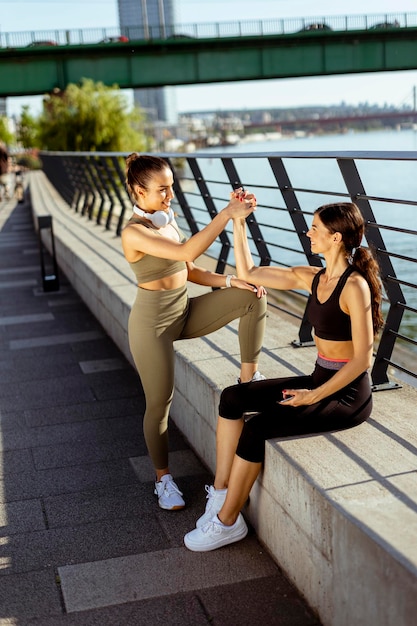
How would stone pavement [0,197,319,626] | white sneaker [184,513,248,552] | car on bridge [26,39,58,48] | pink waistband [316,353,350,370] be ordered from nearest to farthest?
1. stone pavement [0,197,319,626]
2. pink waistband [316,353,350,370]
3. white sneaker [184,513,248,552]
4. car on bridge [26,39,58,48]

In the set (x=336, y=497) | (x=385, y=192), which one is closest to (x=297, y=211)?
(x=336, y=497)

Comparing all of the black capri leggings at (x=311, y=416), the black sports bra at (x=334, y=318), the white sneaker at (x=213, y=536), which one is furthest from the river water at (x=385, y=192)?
the white sneaker at (x=213, y=536)

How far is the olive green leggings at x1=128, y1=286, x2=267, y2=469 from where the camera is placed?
437 cm

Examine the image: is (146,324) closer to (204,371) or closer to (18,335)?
(204,371)

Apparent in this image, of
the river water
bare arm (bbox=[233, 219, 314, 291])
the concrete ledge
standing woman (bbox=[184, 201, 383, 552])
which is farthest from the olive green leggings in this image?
the river water

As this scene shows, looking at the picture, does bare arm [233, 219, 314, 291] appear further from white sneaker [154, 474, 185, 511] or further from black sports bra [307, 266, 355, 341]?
white sneaker [154, 474, 185, 511]

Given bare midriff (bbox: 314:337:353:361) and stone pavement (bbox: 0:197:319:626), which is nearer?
stone pavement (bbox: 0:197:319:626)

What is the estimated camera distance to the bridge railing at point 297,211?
14.1 ft

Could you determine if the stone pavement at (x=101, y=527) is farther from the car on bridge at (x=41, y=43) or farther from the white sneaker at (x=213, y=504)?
the car on bridge at (x=41, y=43)

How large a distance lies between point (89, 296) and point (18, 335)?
1118mm

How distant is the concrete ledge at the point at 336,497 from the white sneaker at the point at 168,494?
35cm

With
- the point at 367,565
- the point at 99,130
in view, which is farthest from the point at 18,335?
the point at 99,130

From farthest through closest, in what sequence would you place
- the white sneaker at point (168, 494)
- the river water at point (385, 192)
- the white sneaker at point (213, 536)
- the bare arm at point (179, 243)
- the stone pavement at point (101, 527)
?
1. the river water at point (385, 192)
2. the white sneaker at point (168, 494)
3. the bare arm at point (179, 243)
4. the white sneaker at point (213, 536)
5. the stone pavement at point (101, 527)

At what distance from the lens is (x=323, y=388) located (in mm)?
3670
